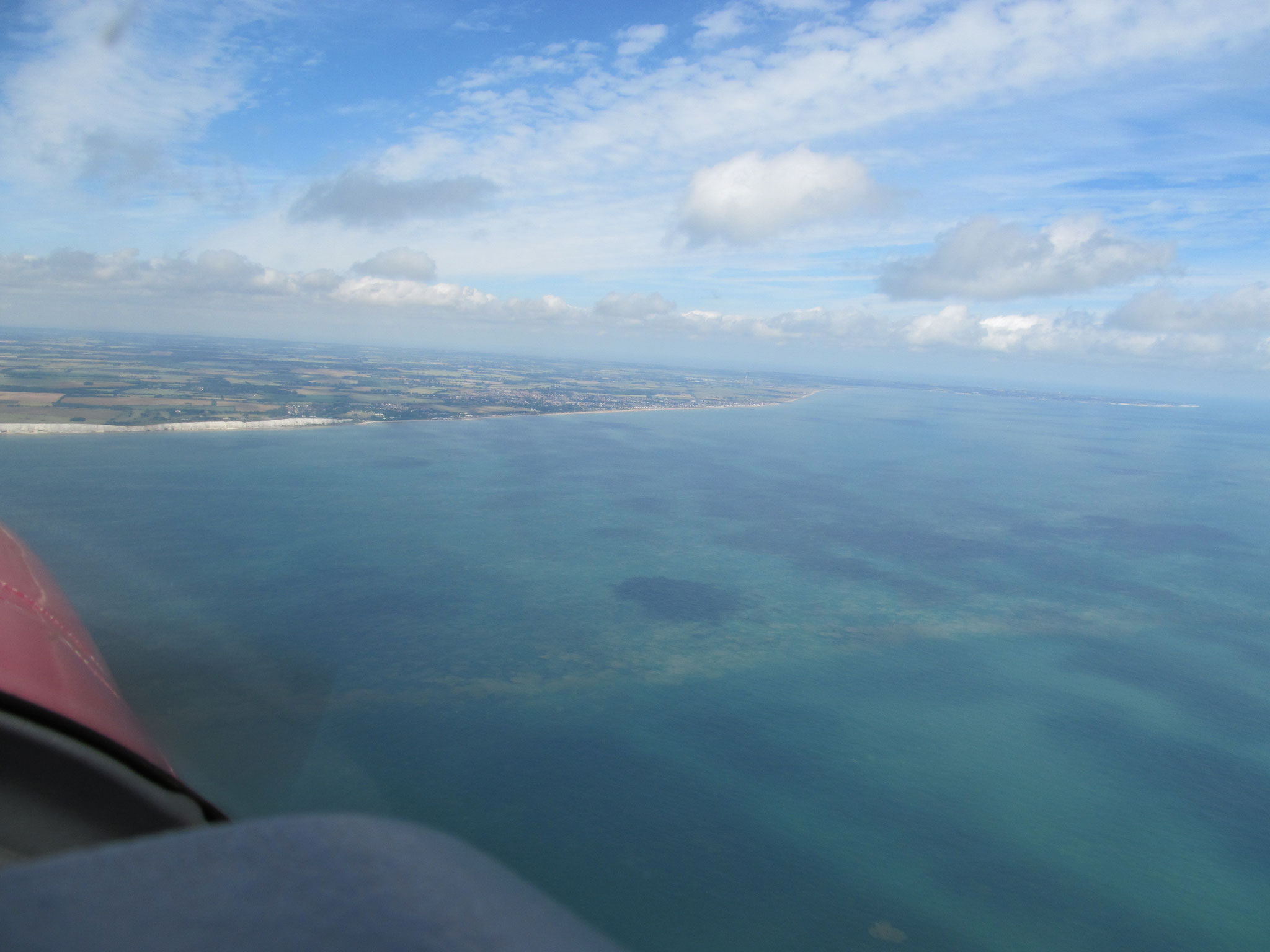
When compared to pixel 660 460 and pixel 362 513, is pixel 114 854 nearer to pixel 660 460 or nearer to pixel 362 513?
pixel 362 513

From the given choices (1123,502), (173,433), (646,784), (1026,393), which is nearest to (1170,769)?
(646,784)

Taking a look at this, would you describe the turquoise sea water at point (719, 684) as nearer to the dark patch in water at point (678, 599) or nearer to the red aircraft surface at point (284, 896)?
the dark patch in water at point (678, 599)

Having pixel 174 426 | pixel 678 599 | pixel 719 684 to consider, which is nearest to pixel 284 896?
pixel 719 684

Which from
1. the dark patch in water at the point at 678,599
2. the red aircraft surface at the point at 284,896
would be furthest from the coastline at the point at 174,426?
the red aircraft surface at the point at 284,896

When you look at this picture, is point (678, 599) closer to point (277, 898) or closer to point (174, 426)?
point (277, 898)

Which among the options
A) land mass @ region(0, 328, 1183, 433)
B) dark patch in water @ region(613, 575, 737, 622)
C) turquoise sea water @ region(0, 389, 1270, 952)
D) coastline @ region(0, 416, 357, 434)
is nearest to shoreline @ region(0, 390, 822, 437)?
coastline @ region(0, 416, 357, 434)

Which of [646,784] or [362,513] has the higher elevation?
[362,513]
